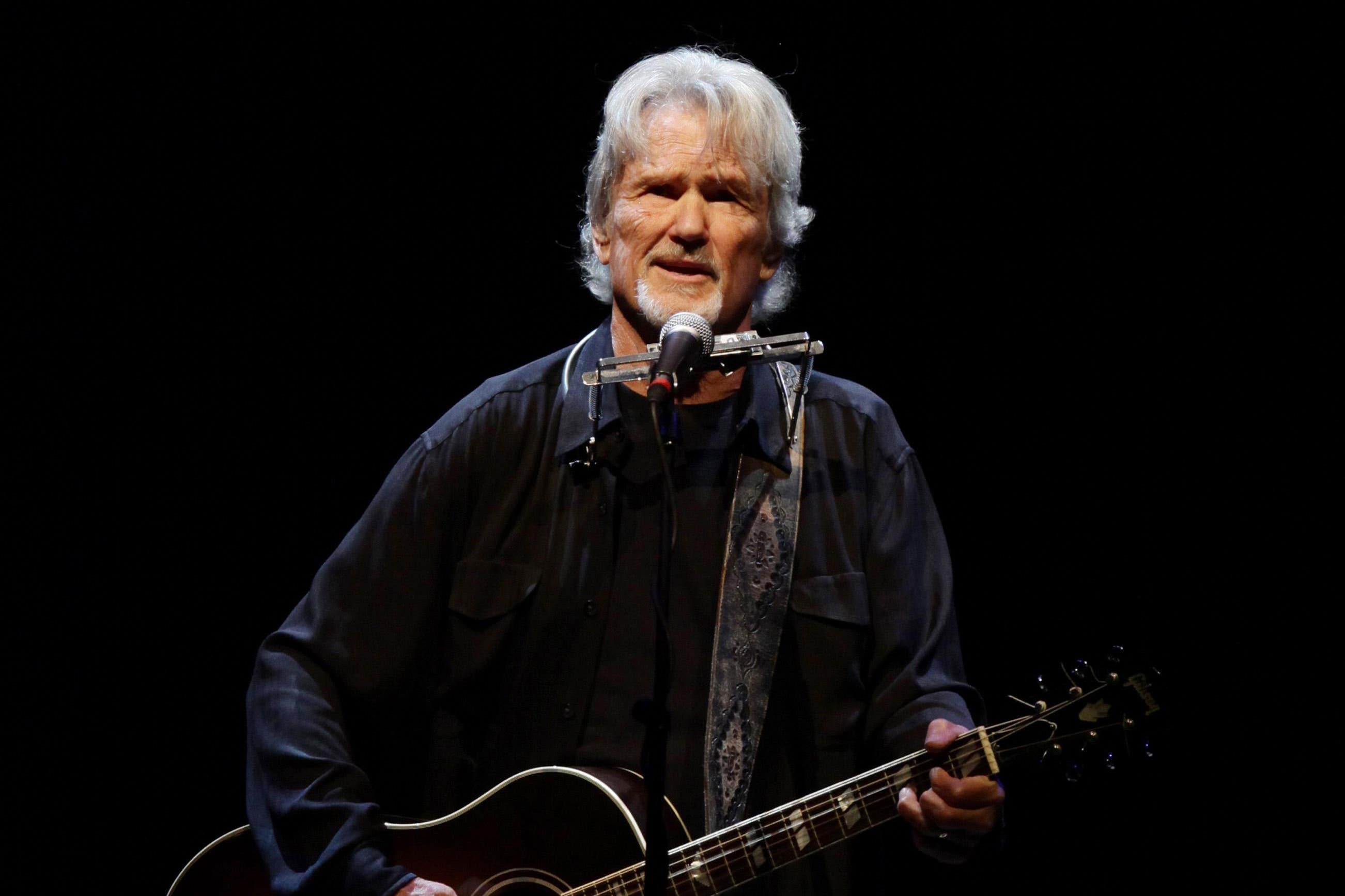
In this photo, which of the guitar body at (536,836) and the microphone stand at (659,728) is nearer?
the microphone stand at (659,728)

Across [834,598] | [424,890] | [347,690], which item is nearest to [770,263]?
[834,598]

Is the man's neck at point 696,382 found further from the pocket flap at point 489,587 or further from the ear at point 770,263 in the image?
the pocket flap at point 489,587

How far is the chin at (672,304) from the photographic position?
2.53 m

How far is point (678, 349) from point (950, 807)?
3.19 ft

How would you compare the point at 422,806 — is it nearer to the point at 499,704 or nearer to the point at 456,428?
the point at 499,704

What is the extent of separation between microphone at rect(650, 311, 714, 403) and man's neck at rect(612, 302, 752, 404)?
0.59 m

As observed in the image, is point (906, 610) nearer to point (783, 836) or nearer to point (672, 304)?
point (783, 836)

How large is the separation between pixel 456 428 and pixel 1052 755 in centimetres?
139

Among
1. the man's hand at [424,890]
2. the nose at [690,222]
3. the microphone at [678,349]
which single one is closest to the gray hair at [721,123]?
the nose at [690,222]

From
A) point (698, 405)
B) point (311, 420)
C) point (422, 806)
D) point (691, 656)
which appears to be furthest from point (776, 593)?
point (311, 420)

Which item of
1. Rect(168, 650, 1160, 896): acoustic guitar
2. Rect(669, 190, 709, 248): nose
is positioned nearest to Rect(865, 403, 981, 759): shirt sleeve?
Rect(168, 650, 1160, 896): acoustic guitar

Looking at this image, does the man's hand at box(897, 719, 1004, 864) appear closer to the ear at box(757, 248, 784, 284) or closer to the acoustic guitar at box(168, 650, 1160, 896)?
the acoustic guitar at box(168, 650, 1160, 896)

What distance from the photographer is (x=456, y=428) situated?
262 centimetres

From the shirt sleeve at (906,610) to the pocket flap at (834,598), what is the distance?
3 cm
